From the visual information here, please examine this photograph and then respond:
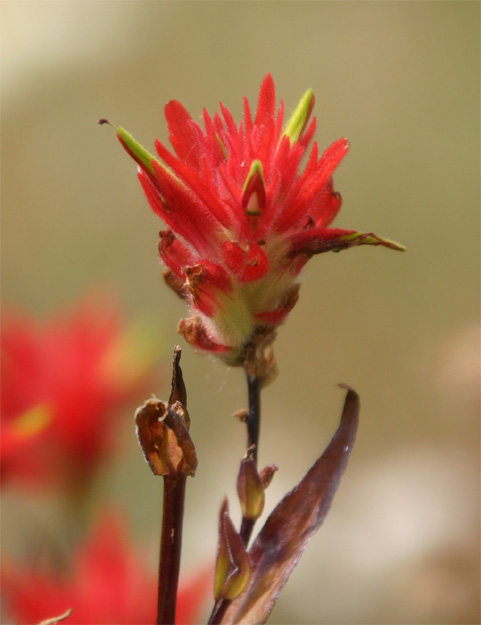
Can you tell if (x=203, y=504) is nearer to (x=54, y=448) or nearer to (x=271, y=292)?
(x=54, y=448)

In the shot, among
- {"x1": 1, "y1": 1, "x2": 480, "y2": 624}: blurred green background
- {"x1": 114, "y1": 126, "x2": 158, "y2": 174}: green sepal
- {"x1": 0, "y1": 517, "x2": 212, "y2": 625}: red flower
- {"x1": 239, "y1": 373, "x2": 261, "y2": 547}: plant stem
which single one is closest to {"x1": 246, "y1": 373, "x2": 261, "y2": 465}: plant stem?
{"x1": 239, "y1": 373, "x2": 261, "y2": 547}: plant stem

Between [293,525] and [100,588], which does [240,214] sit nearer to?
[293,525]

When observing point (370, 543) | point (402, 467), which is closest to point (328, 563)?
point (370, 543)

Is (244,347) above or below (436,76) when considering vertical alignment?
below

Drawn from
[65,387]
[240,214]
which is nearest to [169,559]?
[240,214]

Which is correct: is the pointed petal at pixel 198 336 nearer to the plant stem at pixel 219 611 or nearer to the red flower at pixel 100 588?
the plant stem at pixel 219 611

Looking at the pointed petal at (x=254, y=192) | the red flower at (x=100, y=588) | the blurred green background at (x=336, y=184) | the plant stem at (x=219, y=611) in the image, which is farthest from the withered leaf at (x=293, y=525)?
the blurred green background at (x=336, y=184)

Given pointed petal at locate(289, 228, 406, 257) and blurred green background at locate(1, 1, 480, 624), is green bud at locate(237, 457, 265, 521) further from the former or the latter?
blurred green background at locate(1, 1, 480, 624)
